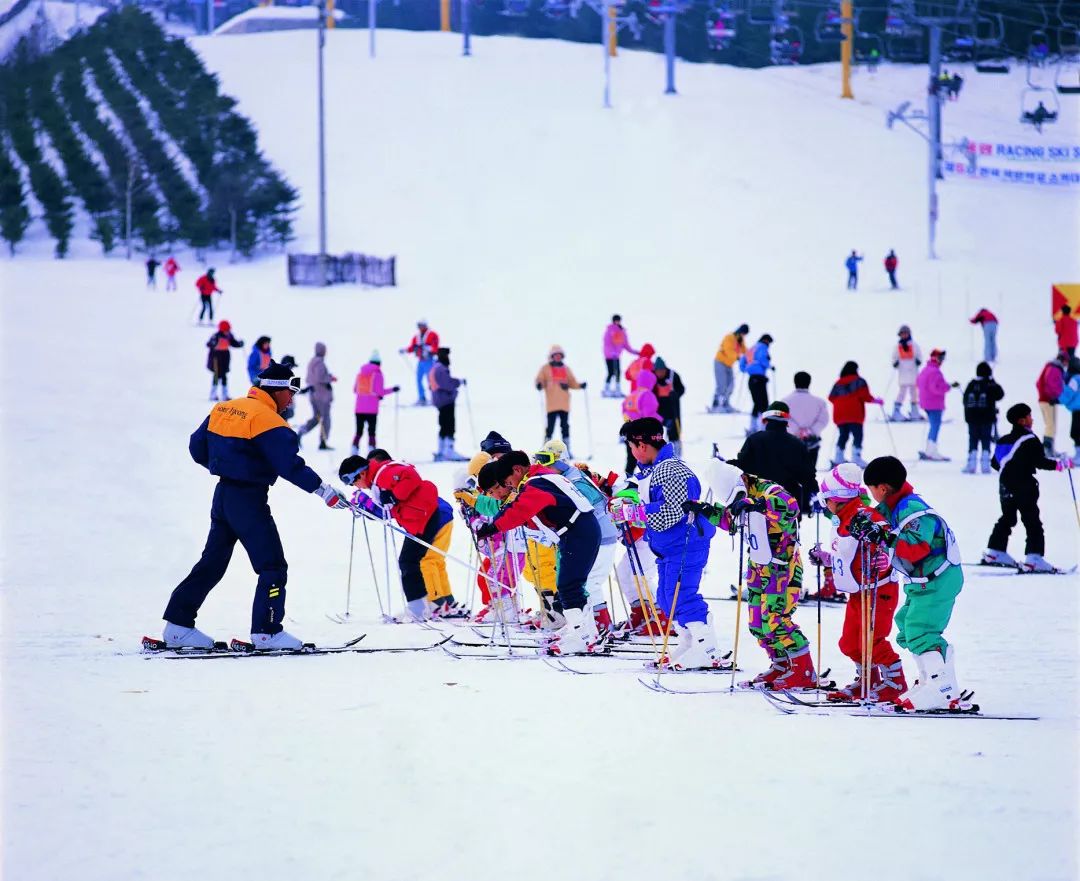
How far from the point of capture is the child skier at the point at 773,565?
8.07m

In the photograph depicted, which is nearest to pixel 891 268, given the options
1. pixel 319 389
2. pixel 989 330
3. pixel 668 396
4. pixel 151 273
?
pixel 989 330

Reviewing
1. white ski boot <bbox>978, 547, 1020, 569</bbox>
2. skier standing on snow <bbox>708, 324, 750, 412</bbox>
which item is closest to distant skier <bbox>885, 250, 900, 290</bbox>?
skier standing on snow <bbox>708, 324, 750, 412</bbox>

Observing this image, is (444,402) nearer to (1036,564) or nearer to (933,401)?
(933,401)

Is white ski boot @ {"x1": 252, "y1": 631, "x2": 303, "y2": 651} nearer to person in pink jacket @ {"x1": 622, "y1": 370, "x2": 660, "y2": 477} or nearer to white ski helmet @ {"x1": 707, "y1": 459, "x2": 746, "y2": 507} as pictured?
white ski helmet @ {"x1": 707, "y1": 459, "x2": 746, "y2": 507}

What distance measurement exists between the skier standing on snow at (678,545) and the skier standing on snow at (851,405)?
1039 cm

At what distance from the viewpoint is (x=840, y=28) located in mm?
68188

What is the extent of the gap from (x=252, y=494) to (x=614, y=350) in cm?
1788

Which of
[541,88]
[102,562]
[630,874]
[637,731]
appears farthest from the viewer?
[541,88]

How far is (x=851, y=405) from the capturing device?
18844 mm

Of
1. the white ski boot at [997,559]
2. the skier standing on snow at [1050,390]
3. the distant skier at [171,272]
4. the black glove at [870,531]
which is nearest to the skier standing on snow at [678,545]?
the black glove at [870,531]

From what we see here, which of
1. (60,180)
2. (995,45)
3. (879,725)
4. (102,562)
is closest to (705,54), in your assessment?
(995,45)

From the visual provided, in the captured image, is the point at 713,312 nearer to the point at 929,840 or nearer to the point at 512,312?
the point at 512,312

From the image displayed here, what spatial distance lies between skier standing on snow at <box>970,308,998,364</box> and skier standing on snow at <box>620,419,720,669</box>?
68.7ft

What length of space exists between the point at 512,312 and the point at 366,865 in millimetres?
33978
